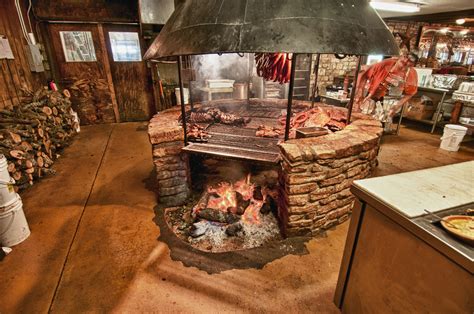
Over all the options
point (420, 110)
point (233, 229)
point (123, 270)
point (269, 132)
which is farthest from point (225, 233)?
point (420, 110)

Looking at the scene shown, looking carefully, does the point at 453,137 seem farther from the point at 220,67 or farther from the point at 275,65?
the point at 220,67

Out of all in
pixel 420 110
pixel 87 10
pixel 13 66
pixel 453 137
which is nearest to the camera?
pixel 13 66

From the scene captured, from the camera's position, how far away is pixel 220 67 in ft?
25.2

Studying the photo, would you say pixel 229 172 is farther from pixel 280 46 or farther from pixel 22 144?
pixel 22 144

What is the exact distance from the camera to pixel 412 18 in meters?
8.45

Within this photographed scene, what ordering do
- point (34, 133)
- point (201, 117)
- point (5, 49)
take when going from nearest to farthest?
point (201, 117) → point (34, 133) → point (5, 49)

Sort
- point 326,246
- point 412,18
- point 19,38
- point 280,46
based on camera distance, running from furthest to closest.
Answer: point 412,18
point 19,38
point 326,246
point 280,46

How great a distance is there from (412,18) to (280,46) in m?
10.0

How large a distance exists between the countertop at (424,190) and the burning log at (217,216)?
1.77m

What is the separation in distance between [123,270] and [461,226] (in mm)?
2629

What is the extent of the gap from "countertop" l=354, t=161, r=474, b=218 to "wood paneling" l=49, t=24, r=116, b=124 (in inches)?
300

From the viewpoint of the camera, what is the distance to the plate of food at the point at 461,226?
1.05m

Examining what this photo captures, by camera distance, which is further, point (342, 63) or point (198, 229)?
point (342, 63)

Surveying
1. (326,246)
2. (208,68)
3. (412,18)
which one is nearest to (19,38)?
(208,68)
